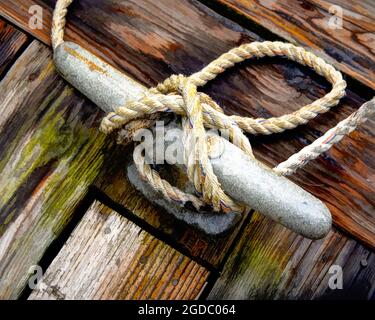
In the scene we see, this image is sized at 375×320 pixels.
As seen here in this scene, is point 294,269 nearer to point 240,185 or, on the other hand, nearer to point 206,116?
point 240,185

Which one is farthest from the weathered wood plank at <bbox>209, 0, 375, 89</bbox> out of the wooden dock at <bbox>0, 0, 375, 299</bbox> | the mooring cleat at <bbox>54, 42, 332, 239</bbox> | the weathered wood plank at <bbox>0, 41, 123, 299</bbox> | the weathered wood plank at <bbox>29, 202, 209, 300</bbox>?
the weathered wood plank at <bbox>29, 202, 209, 300</bbox>

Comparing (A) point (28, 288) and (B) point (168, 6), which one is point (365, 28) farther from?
(A) point (28, 288)

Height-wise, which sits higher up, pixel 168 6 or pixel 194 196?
pixel 168 6

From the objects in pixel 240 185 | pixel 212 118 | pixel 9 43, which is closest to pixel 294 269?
pixel 240 185

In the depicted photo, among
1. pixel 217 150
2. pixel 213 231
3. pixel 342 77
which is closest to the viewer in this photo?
pixel 217 150

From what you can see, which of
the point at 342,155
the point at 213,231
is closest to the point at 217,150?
the point at 213,231

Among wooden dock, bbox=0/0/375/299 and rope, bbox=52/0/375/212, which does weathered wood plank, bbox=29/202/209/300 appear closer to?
wooden dock, bbox=0/0/375/299
